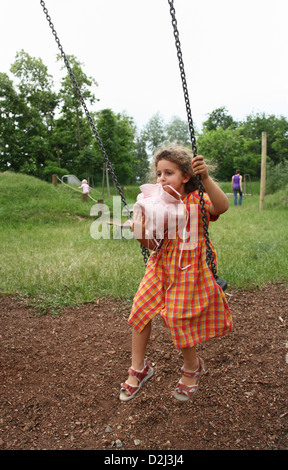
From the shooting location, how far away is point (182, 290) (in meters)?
1.93

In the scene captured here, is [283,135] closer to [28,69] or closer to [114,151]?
[114,151]

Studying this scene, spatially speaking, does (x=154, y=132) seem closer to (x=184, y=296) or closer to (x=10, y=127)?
(x=10, y=127)

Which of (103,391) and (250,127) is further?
(250,127)

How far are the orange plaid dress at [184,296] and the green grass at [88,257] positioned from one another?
2.03m

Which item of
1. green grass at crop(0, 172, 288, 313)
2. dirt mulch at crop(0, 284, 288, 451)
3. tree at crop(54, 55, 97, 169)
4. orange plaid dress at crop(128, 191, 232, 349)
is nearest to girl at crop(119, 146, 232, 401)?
orange plaid dress at crop(128, 191, 232, 349)

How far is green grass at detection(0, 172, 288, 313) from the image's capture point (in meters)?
4.22

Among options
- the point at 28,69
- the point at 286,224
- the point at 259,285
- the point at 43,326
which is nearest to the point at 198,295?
the point at 43,326

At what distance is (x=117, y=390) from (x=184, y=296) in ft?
3.09

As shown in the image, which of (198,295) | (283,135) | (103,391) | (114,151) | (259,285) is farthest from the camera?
(283,135)

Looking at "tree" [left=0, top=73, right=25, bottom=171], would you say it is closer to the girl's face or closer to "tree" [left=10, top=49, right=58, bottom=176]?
"tree" [left=10, top=49, right=58, bottom=176]

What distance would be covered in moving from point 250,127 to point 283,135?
3.50m

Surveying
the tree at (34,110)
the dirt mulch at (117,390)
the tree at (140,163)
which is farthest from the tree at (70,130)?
the dirt mulch at (117,390)

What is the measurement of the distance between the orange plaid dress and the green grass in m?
2.03

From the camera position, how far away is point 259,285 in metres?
4.18
